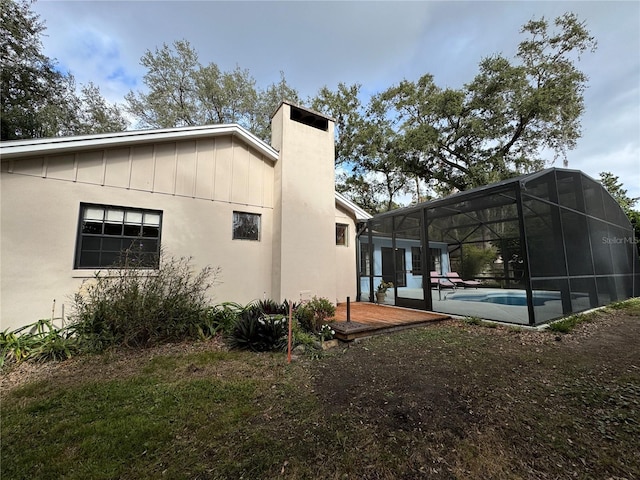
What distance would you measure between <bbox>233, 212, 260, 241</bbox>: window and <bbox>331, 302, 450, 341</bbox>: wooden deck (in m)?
3.23

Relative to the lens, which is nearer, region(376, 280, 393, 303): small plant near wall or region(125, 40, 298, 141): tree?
region(376, 280, 393, 303): small plant near wall

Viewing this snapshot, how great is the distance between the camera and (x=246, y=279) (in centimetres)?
727

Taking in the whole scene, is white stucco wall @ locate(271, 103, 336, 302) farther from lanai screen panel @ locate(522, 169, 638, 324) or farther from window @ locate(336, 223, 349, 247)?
lanai screen panel @ locate(522, 169, 638, 324)

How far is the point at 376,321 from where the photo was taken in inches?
234

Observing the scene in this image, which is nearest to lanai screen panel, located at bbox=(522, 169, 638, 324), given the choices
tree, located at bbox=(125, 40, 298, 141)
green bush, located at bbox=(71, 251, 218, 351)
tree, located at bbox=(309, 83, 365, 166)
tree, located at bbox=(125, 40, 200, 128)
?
green bush, located at bbox=(71, 251, 218, 351)

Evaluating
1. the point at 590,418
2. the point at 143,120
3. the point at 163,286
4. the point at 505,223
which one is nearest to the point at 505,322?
the point at 505,223

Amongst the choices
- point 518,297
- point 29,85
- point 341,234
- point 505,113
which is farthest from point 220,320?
point 505,113

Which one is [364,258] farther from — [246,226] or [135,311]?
[135,311]

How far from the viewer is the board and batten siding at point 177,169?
209 inches

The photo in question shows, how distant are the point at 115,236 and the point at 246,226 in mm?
2939

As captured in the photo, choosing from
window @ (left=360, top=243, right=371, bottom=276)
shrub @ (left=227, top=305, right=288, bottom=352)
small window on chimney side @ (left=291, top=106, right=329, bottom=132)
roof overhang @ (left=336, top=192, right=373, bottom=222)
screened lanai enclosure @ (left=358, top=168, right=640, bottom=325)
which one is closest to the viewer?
shrub @ (left=227, top=305, right=288, bottom=352)

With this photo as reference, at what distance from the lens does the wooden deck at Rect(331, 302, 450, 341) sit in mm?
5102

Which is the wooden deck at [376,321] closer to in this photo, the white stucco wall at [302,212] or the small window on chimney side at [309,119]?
the white stucco wall at [302,212]

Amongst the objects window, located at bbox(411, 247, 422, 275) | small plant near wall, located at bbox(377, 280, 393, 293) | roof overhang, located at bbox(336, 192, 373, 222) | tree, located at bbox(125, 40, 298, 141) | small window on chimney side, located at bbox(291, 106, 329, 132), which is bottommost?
small plant near wall, located at bbox(377, 280, 393, 293)
